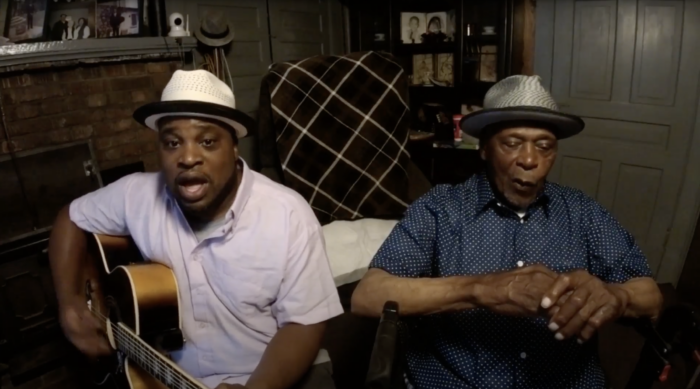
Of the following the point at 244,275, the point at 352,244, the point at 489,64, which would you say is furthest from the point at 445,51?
the point at 244,275

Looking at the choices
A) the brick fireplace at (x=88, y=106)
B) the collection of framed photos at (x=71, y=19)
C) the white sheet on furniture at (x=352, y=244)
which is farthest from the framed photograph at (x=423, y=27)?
the collection of framed photos at (x=71, y=19)

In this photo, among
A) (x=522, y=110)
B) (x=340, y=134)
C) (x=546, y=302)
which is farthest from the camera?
(x=340, y=134)

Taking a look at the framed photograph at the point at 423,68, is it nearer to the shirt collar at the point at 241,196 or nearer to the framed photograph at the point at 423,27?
the framed photograph at the point at 423,27

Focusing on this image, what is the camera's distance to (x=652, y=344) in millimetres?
1107

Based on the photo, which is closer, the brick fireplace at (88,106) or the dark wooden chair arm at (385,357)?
the dark wooden chair arm at (385,357)

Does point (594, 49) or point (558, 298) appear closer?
point (558, 298)

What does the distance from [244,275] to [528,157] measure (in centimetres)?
76

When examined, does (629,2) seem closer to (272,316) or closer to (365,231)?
(365,231)

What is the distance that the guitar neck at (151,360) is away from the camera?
1.16 metres

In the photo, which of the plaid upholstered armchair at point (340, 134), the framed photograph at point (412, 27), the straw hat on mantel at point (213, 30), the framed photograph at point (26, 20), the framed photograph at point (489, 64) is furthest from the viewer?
the framed photograph at point (412, 27)

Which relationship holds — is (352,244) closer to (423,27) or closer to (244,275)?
A: (244,275)

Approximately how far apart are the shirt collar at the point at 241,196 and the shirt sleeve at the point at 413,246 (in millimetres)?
368

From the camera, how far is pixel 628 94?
2824 millimetres

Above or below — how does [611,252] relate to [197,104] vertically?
below
